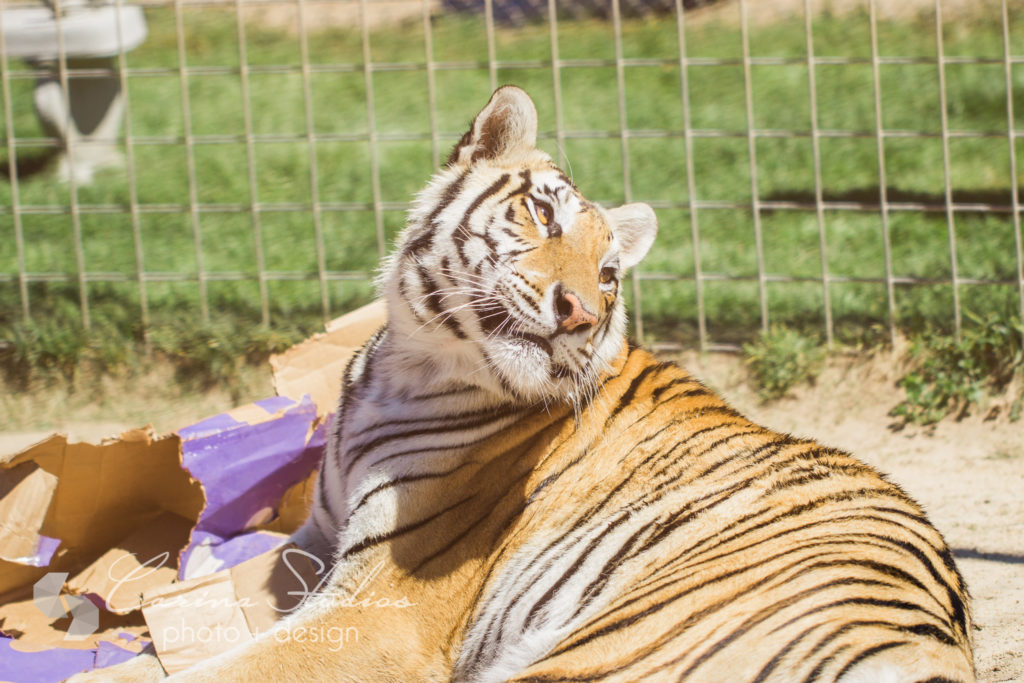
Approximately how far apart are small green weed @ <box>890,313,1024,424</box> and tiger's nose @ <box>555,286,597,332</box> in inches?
69.0

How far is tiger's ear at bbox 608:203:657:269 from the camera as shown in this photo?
2.20 m

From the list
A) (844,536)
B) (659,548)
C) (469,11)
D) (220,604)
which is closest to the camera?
(844,536)

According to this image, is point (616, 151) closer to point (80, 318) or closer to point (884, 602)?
point (80, 318)

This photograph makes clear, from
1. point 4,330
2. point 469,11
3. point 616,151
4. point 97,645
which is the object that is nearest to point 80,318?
point 4,330

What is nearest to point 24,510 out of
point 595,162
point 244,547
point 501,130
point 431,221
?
point 244,547

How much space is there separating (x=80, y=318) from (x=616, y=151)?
234cm

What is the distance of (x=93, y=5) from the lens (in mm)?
4477

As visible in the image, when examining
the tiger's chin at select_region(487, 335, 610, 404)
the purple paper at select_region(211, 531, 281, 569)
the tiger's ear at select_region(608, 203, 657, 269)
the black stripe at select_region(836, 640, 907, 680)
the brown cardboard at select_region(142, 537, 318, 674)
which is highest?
the tiger's ear at select_region(608, 203, 657, 269)

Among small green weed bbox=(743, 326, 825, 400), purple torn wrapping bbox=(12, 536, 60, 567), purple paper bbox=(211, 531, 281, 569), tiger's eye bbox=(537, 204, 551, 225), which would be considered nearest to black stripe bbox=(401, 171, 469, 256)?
tiger's eye bbox=(537, 204, 551, 225)

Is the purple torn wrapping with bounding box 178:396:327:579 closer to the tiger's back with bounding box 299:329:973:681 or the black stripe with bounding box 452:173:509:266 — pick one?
the tiger's back with bounding box 299:329:973:681

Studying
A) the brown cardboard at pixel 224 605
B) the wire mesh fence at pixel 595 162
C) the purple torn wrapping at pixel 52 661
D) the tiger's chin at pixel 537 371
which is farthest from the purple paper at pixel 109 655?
the wire mesh fence at pixel 595 162

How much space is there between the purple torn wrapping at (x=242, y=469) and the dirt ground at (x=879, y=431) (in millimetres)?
670

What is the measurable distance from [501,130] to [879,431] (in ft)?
5.59

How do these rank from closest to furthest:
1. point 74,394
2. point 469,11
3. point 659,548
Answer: point 659,548
point 74,394
point 469,11
